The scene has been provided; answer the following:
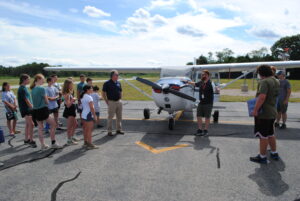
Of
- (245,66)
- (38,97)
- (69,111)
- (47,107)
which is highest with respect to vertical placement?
(245,66)

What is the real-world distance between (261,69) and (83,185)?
355 cm

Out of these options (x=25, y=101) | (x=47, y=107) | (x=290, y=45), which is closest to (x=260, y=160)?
(x=47, y=107)

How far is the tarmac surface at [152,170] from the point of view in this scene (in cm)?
296

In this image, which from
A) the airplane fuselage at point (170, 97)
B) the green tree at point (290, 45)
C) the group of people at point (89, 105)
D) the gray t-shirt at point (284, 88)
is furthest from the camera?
the green tree at point (290, 45)

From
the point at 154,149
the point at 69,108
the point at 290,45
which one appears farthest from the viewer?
the point at 290,45

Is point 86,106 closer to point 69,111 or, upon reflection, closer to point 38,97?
point 69,111

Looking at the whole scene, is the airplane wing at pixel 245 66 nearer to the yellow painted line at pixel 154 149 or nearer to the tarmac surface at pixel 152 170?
the tarmac surface at pixel 152 170

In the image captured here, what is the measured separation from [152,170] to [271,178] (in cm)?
187

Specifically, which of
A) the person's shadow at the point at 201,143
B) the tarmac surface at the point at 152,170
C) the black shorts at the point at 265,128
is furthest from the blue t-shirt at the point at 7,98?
the black shorts at the point at 265,128

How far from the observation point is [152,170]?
3707 millimetres

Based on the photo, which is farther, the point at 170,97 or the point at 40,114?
the point at 170,97

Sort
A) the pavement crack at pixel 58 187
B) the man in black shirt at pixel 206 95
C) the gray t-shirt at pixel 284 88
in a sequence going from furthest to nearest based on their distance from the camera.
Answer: the gray t-shirt at pixel 284 88, the man in black shirt at pixel 206 95, the pavement crack at pixel 58 187

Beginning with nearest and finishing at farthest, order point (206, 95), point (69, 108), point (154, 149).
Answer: point (154, 149), point (69, 108), point (206, 95)

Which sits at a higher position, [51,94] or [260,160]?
[51,94]
